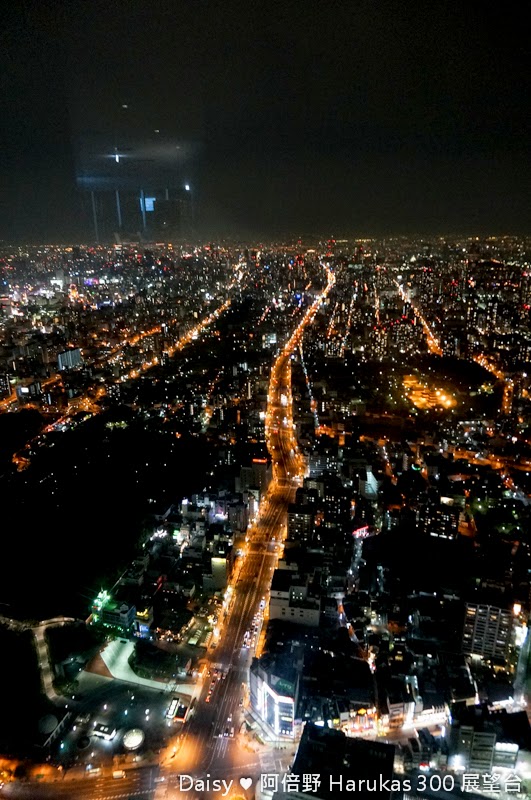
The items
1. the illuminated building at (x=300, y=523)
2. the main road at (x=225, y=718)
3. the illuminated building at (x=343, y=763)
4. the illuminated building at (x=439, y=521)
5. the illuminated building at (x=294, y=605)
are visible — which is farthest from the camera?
the illuminated building at (x=439, y=521)

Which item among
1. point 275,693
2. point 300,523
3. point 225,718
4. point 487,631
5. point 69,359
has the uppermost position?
point 69,359

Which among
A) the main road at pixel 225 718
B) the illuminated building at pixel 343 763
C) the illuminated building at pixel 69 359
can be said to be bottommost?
the main road at pixel 225 718

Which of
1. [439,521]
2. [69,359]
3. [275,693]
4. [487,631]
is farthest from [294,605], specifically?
[69,359]

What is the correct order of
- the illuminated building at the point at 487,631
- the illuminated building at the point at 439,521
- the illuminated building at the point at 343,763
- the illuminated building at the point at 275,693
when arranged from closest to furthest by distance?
the illuminated building at the point at 343,763 → the illuminated building at the point at 275,693 → the illuminated building at the point at 487,631 → the illuminated building at the point at 439,521

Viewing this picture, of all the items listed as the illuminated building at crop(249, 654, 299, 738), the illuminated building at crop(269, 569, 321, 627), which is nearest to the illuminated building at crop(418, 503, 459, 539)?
the illuminated building at crop(269, 569, 321, 627)

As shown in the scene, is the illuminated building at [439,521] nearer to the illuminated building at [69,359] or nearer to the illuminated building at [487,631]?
the illuminated building at [487,631]

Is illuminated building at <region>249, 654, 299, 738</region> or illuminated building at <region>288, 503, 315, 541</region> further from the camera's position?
illuminated building at <region>288, 503, 315, 541</region>

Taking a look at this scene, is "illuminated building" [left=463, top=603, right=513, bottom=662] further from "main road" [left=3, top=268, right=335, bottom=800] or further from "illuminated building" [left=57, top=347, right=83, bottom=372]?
"illuminated building" [left=57, top=347, right=83, bottom=372]

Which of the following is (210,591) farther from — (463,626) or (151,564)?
(463,626)

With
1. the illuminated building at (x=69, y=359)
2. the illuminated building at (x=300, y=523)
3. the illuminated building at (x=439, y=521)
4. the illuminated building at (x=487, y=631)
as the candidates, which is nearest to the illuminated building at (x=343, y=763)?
the illuminated building at (x=487, y=631)

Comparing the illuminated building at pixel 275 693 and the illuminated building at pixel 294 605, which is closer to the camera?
the illuminated building at pixel 275 693

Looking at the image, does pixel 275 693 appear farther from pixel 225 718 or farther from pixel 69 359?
pixel 69 359

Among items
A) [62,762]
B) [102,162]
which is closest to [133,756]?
[62,762]
